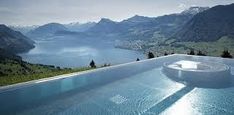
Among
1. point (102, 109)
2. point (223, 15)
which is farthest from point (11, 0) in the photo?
point (223, 15)

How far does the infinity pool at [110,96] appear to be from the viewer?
520cm

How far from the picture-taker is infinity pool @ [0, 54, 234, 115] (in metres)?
5.20

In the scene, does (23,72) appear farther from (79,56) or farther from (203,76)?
(79,56)

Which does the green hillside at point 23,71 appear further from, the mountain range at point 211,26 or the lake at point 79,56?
the mountain range at point 211,26

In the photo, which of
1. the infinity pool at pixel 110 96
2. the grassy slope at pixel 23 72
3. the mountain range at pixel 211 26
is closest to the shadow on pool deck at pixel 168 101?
the infinity pool at pixel 110 96

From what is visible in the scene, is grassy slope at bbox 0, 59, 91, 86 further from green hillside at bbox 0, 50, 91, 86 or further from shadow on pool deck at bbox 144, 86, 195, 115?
shadow on pool deck at bbox 144, 86, 195, 115

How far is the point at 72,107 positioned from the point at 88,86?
6.09ft

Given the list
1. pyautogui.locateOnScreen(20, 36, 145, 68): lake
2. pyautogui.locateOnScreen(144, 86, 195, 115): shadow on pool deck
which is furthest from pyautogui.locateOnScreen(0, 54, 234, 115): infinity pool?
pyautogui.locateOnScreen(20, 36, 145, 68): lake

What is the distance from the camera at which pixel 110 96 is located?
629 centimetres

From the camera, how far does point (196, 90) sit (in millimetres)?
7070

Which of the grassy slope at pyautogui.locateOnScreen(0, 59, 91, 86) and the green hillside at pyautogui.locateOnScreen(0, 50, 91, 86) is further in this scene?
the green hillside at pyautogui.locateOnScreen(0, 50, 91, 86)

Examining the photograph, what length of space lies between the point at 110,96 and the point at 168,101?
160 cm

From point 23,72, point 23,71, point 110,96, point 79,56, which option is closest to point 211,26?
point 79,56

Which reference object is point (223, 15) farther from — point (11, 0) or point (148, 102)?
point (148, 102)
